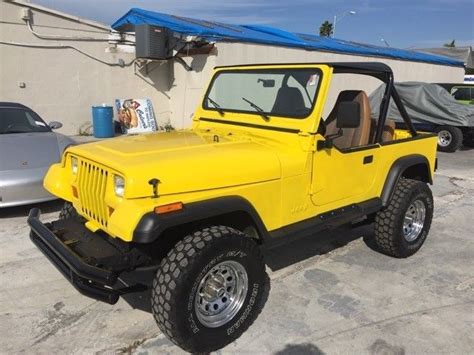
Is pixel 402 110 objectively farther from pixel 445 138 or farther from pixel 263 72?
pixel 445 138

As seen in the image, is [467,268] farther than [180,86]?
No

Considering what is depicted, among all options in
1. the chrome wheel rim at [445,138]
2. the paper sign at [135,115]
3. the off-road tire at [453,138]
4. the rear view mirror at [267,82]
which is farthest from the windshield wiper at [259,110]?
the paper sign at [135,115]

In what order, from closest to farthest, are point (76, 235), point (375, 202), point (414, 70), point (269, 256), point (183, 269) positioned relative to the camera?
1. point (183, 269)
2. point (76, 235)
3. point (375, 202)
4. point (269, 256)
5. point (414, 70)

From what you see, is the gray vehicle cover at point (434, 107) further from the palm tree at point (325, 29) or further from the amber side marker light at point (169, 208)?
the palm tree at point (325, 29)

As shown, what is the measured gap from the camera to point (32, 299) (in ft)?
11.3

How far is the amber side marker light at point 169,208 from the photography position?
2500mm

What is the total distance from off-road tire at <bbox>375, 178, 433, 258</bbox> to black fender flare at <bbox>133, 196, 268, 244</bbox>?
1577 mm

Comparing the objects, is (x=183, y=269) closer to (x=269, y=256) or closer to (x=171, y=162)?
(x=171, y=162)

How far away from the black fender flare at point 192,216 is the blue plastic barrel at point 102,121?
9.84 meters

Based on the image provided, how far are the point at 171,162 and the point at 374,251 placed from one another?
8.85 feet

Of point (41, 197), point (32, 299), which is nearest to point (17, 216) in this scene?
point (41, 197)

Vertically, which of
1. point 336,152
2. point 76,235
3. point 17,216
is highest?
point 336,152

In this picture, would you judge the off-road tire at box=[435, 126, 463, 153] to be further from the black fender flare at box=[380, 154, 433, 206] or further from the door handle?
the door handle

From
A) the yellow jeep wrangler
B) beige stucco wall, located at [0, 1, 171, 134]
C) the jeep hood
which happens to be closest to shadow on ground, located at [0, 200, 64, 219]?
the yellow jeep wrangler
